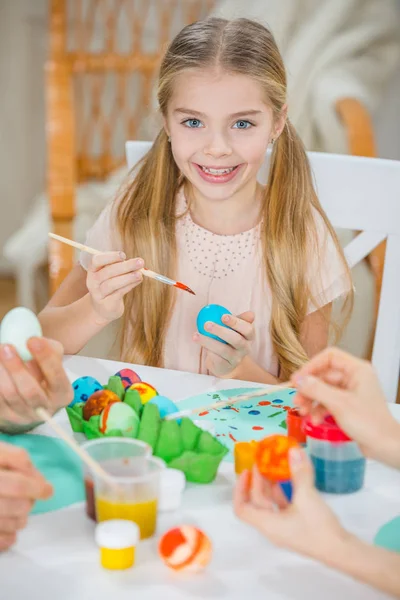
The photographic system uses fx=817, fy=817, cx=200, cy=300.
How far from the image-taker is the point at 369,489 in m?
0.86

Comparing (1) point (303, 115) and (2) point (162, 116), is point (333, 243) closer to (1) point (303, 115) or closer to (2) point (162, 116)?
(2) point (162, 116)

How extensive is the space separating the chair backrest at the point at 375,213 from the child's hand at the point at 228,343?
32 centimetres

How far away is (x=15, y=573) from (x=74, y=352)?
2.04 ft

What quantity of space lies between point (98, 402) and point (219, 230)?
1.96 ft

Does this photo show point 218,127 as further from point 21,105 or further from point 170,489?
point 21,105

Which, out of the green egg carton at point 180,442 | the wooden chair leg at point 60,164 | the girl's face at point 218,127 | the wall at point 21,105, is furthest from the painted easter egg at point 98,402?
the wall at point 21,105

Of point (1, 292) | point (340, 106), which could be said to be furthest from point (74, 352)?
point (1, 292)

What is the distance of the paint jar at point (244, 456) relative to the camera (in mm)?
859

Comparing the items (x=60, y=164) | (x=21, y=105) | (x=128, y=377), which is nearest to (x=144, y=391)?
(x=128, y=377)

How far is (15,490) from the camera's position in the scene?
27.8 inches

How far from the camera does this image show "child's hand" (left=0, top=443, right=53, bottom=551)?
71cm

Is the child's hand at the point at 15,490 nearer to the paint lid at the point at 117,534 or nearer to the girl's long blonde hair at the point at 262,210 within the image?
the paint lid at the point at 117,534

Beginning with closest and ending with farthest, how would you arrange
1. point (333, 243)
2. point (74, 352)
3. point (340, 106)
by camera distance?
point (74, 352)
point (333, 243)
point (340, 106)

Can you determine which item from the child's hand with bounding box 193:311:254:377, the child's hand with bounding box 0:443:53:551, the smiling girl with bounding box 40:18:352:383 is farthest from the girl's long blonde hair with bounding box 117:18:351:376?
the child's hand with bounding box 0:443:53:551
